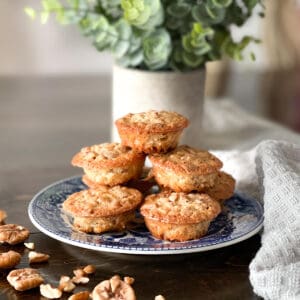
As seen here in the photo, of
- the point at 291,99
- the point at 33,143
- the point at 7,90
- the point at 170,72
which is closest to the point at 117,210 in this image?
the point at 170,72

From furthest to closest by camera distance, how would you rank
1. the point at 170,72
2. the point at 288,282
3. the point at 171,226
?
1. the point at 170,72
2. the point at 171,226
3. the point at 288,282

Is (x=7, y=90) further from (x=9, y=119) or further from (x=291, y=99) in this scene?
(x=291, y=99)

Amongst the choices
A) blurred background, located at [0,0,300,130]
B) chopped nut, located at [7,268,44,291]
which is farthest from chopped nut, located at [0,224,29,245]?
blurred background, located at [0,0,300,130]

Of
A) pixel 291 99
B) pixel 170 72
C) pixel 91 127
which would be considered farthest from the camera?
pixel 291 99

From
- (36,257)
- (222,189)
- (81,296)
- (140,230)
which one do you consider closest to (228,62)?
(222,189)

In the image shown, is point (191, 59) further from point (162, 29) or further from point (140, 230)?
point (140, 230)

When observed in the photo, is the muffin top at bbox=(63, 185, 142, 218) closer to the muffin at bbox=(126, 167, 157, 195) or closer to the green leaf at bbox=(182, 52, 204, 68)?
the muffin at bbox=(126, 167, 157, 195)
